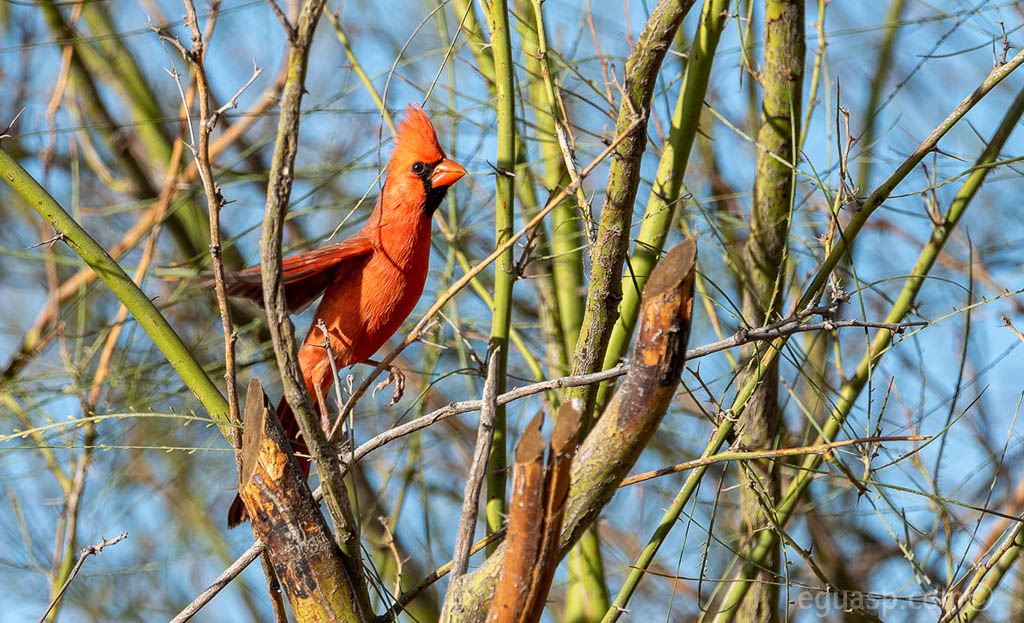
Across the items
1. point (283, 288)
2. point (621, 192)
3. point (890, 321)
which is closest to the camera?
point (283, 288)

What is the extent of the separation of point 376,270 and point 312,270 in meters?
0.17

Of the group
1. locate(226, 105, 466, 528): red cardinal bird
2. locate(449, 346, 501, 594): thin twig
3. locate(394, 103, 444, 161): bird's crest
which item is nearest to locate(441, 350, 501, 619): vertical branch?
locate(449, 346, 501, 594): thin twig

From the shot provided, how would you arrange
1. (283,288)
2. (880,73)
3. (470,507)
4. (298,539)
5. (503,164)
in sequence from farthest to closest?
(880,73)
(503,164)
(298,539)
(470,507)
(283,288)

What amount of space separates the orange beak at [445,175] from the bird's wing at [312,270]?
0.82 ft

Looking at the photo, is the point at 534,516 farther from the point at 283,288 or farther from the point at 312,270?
the point at 312,270

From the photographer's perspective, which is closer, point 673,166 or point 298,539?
point 298,539

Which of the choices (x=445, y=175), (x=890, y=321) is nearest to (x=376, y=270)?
(x=445, y=175)

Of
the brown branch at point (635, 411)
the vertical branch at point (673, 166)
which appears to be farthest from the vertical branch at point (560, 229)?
the brown branch at point (635, 411)

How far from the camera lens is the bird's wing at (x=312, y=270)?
7.85 feet

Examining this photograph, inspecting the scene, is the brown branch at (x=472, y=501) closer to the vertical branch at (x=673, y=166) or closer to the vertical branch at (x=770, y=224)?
the vertical branch at (x=673, y=166)

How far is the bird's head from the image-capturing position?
266 centimetres

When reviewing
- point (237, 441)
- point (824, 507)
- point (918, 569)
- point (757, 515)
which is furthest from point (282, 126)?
point (824, 507)

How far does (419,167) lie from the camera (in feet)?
8.89

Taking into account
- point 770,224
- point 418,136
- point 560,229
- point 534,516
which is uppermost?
point 418,136
